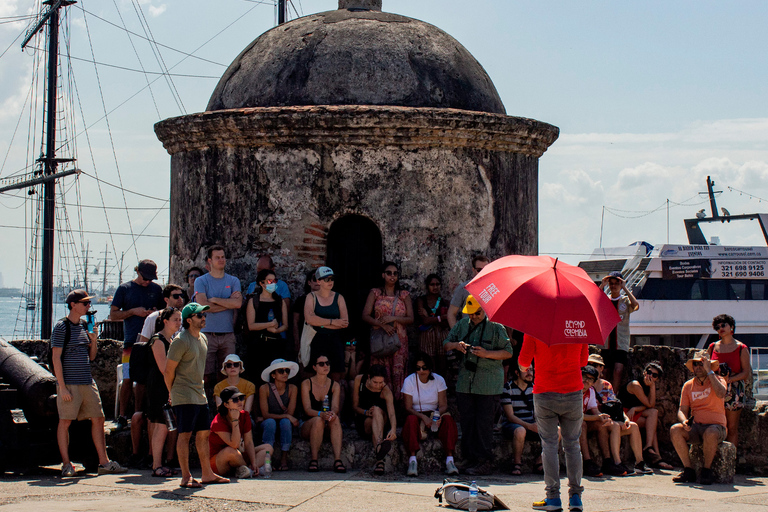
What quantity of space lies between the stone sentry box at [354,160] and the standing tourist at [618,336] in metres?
1.18

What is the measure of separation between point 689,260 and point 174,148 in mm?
22221

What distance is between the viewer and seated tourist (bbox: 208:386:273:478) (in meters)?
7.41

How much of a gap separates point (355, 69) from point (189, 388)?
3.86m

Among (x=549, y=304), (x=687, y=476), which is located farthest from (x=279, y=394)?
(x=687, y=476)

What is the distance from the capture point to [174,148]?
389 inches

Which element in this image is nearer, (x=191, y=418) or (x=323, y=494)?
(x=323, y=494)

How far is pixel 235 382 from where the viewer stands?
808 centimetres

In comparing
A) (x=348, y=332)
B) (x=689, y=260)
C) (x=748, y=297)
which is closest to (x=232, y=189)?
(x=348, y=332)

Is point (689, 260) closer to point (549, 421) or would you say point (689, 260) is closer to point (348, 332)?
point (348, 332)

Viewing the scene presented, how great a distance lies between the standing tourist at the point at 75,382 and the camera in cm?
756

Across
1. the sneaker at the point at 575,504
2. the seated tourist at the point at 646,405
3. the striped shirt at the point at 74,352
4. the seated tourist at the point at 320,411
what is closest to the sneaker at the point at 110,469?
the striped shirt at the point at 74,352

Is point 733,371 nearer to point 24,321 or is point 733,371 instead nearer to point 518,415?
point 518,415

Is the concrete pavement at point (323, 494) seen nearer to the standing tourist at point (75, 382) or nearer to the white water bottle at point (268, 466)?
the white water bottle at point (268, 466)

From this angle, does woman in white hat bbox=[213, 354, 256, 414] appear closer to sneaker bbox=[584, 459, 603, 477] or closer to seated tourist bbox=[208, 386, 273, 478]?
seated tourist bbox=[208, 386, 273, 478]
